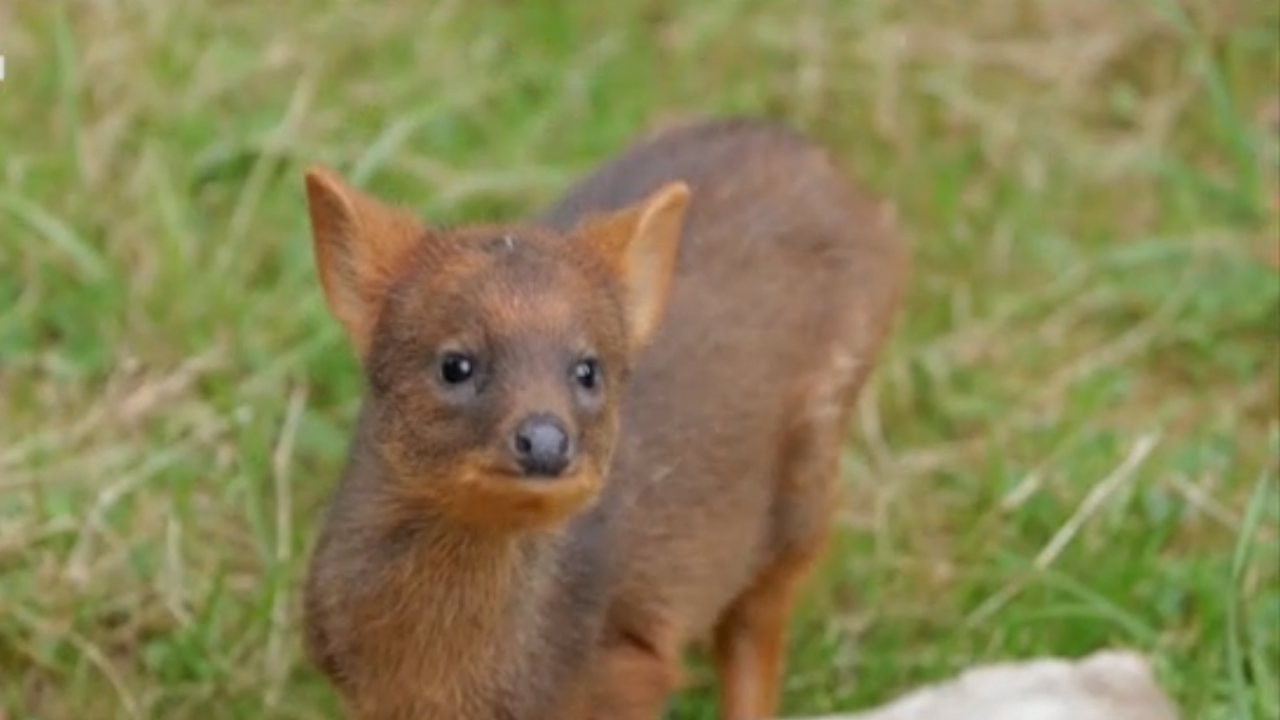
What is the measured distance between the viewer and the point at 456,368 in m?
4.71

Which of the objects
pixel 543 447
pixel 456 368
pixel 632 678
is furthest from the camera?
pixel 632 678

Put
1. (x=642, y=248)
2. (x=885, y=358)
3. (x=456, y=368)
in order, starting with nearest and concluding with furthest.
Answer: (x=456, y=368)
(x=642, y=248)
(x=885, y=358)

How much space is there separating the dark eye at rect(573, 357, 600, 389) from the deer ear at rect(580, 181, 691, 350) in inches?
9.0

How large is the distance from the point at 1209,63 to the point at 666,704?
2.30m

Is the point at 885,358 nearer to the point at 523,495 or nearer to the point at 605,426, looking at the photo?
the point at 605,426

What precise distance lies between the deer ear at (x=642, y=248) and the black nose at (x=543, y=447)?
1.57 ft

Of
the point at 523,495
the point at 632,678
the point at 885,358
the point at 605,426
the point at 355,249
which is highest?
the point at 885,358

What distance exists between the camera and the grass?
5910mm

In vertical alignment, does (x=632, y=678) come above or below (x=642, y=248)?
below

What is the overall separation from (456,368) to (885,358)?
218 cm

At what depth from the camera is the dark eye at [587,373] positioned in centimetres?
471

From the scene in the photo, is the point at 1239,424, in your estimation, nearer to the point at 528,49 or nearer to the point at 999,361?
the point at 999,361

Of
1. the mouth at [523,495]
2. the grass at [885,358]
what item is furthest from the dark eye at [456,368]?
the grass at [885,358]

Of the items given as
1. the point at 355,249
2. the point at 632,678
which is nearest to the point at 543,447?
the point at 355,249
